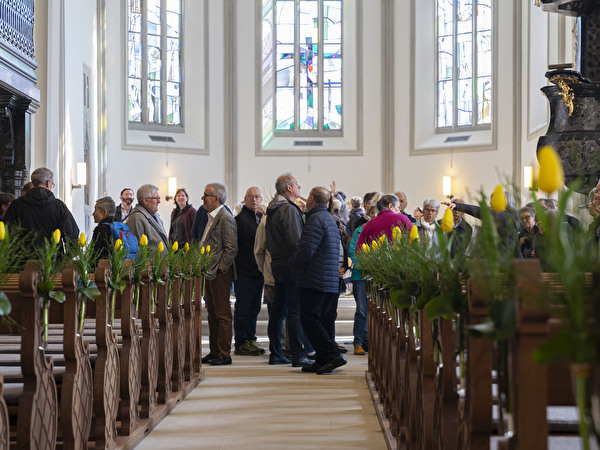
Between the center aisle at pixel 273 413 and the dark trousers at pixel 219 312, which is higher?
the dark trousers at pixel 219 312

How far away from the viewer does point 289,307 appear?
22.8ft

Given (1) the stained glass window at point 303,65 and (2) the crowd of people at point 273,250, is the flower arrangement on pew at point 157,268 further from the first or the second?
(1) the stained glass window at point 303,65

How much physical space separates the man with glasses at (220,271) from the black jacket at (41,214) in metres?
1.20

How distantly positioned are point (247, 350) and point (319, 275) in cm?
160

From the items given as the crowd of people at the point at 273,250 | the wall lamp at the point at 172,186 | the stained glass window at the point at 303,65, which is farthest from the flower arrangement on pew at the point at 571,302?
the stained glass window at the point at 303,65

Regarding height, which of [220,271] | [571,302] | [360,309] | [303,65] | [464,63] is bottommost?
[360,309]

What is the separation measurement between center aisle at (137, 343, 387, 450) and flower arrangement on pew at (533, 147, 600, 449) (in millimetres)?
2994

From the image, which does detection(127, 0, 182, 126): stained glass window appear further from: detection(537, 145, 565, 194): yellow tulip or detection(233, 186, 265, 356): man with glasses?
detection(537, 145, 565, 194): yellow tulip

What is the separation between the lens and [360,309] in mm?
7688

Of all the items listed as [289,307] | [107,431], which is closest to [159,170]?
[289,307]

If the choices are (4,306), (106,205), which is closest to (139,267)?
(106,205)

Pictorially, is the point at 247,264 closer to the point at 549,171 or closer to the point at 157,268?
the point at 157,268

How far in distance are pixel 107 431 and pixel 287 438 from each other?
1088mm

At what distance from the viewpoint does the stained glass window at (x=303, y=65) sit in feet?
52.4
